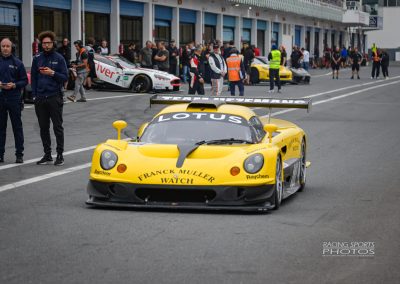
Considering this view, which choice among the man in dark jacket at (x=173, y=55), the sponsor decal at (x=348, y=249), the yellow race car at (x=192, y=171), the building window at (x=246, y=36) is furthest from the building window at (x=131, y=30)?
the sponsor decal at (x=348, y=249)

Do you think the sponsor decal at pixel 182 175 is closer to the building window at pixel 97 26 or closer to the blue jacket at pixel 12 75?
the blue jacket at pixel 12 75

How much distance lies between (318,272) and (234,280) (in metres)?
0.63

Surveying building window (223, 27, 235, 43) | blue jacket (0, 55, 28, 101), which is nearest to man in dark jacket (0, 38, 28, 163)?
blue jacket (0, 55, 28, 101)

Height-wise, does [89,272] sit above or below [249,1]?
below

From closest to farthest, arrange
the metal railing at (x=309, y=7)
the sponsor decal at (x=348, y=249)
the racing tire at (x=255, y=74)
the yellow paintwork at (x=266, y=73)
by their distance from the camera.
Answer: the sponsor decal at (x=348, y=249), the yellow paintwork at (x=266, y=73), the racing tire at (x=255, y=74), the metal railing at (x=309, y=7)

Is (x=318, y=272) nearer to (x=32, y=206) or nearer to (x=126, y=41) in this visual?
(x=32, y=206)

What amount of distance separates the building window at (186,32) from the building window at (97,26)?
865cm

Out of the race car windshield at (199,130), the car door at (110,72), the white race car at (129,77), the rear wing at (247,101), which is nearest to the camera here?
the race car windshield at (199,130)

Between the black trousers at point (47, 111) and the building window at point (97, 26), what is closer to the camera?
the black trousers at point (47, 111)

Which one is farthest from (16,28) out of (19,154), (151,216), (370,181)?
(151,216)

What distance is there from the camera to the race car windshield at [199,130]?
34.6ft

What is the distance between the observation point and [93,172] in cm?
986

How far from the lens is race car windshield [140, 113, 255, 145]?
10539 millimetres

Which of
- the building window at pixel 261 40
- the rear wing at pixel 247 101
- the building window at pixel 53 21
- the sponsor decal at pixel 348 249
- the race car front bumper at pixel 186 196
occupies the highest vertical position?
the building window at pixel 53 21
